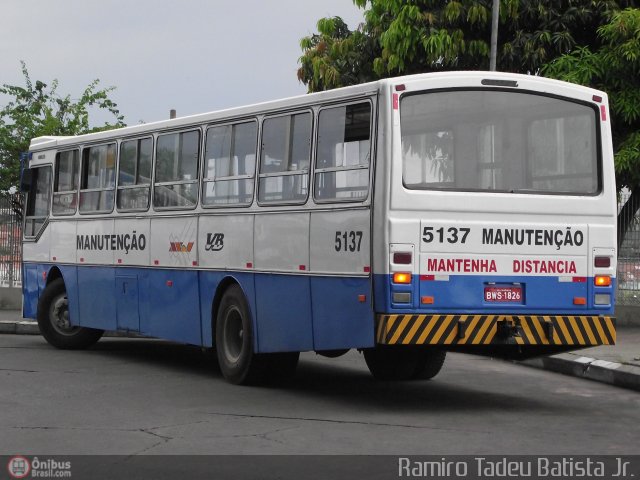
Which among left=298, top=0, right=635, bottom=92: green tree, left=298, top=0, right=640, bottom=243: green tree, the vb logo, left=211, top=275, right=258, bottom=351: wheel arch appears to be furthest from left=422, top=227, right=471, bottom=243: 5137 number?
left=298, top=0, right=635, bottom=92: green tree

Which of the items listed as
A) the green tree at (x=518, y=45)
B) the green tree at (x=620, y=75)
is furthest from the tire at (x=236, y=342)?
the green tree at (x=518, y=45)

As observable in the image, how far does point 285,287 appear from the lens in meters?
13.3

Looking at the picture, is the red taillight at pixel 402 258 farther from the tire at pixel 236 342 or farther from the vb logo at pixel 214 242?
the vb logo at pixel 214 242

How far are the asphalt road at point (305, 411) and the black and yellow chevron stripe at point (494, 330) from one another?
2.07 ft

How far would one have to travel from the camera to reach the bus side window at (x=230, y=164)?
14.1 m

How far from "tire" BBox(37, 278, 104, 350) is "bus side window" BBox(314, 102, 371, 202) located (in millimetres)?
6680

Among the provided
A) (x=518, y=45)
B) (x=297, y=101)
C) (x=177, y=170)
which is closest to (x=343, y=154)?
(x=297, y=101)

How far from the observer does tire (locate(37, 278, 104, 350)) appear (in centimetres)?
1847

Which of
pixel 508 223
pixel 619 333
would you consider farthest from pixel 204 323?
pixel 619 333

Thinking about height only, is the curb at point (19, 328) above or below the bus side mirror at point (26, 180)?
A: below

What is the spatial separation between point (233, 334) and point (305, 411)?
270 centimetres

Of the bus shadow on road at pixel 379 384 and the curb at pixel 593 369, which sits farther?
the curb at pixel 593 369

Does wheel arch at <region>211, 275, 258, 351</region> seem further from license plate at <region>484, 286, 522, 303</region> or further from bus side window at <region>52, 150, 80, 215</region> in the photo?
bus side window at <region>52, 150, 80, 215</region>
